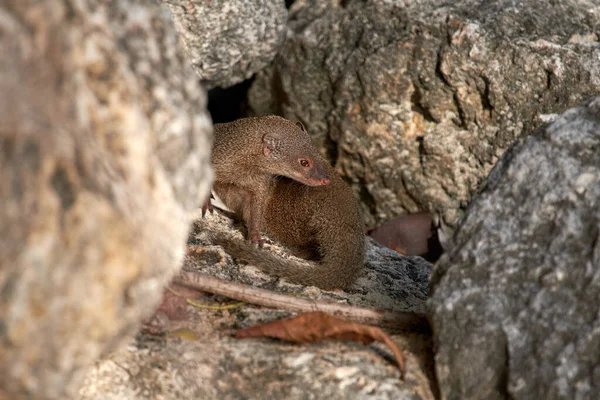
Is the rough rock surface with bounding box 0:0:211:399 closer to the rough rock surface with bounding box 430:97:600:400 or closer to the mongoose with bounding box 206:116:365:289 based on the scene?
the rough rock surface with bounding box 430:97:600:400

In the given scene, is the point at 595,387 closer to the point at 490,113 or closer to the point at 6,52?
the point at 6,52

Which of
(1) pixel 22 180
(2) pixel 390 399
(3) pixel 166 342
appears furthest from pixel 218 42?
(1) pixel 22 180

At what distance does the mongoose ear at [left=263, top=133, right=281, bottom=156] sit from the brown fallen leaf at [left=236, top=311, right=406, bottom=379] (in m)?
1.92

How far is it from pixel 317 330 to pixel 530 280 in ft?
2.10

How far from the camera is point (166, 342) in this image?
224 cm

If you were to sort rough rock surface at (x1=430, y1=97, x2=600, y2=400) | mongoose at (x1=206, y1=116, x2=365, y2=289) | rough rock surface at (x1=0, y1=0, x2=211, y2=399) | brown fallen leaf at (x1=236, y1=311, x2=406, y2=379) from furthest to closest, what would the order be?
1. mongoose at (x1=206, y1=116, x2=365, y2=289)
2. brown fallen leaf at (x1=236, y1=311, x2=406, y2=379)
3. rough rock surface at (x1=430, y1=97, x2=600, y2=400)
4. rough rock surface at (x1=0, y1=0, x2=211, y2=399)

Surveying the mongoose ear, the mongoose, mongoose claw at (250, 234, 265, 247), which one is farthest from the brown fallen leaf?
the mongoose ear

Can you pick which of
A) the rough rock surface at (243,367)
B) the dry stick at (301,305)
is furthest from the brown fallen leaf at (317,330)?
the dry stick at (301,305)

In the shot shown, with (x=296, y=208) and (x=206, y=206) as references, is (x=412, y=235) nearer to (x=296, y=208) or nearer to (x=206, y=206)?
(x=296, y=208)

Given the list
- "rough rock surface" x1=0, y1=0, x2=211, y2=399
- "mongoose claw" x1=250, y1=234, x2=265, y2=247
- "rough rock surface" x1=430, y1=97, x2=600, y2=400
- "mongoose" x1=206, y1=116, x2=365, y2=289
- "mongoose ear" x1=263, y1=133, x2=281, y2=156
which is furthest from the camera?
"mongoose ear" x1=263, y1=133, x2=281, y2=156

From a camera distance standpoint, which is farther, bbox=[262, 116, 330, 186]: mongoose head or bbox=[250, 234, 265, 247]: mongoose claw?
bbox=[262, 116, 330, 186]: mongoose head

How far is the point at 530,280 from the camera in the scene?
204 centimetres

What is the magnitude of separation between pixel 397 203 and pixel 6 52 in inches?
134

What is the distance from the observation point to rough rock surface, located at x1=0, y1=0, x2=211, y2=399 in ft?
4.55
